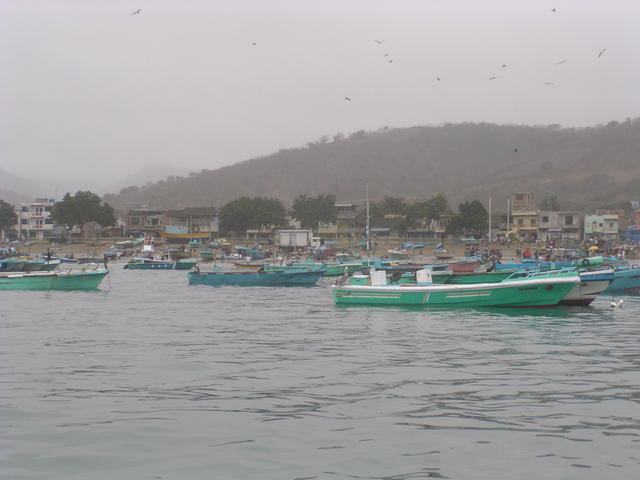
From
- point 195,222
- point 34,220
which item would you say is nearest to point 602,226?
point 195,222

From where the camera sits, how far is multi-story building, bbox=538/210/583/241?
348 feet

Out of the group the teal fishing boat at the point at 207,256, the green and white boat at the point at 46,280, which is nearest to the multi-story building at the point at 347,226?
the teal fishing boat at the point at 207,256

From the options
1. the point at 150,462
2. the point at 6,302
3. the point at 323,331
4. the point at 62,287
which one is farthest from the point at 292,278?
the point at 150,462

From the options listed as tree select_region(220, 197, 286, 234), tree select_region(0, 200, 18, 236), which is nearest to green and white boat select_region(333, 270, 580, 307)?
tree select_region(220, 197, 286, 234)

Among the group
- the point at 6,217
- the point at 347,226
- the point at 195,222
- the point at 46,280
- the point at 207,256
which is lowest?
the point at 46,280

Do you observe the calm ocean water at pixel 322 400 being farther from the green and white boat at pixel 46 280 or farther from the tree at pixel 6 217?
the tree at pixel 6 217

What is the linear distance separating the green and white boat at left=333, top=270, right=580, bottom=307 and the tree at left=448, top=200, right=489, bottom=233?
70.8 m

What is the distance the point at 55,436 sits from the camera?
12.1m

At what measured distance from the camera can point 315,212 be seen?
396ft

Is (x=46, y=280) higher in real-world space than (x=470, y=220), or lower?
lower

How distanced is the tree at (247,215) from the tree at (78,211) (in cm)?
1968

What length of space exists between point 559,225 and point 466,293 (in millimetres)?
79572

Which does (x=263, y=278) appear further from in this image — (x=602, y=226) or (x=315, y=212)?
(x=602, y=226)

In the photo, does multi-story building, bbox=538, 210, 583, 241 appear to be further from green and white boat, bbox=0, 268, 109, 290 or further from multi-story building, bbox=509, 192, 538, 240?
green and white boat, bbox=0, 268, 109, 290
